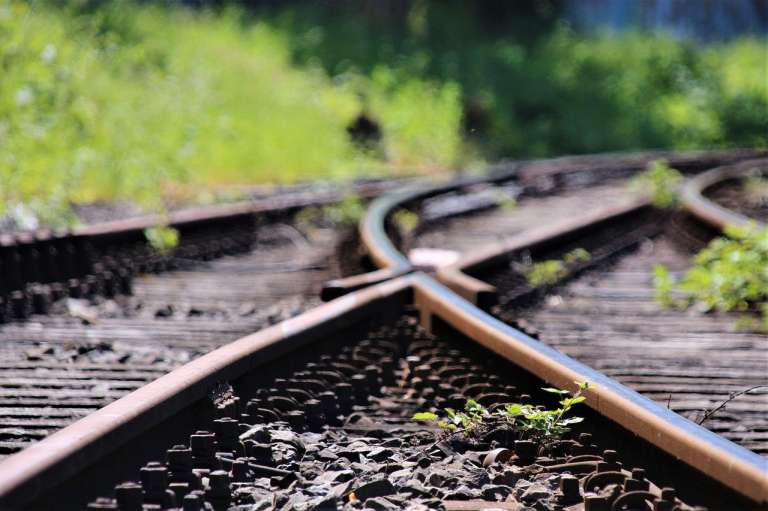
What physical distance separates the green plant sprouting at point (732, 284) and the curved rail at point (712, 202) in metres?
0.49

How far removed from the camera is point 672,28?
84.3 feet

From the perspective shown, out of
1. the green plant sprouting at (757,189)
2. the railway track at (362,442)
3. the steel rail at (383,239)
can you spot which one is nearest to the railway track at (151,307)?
the steel rail at (383,239)

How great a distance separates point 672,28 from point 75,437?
25.0m

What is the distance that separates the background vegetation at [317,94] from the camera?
8242mm

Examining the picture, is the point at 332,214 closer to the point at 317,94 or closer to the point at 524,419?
the point at 524,419

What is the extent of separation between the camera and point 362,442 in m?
2.97

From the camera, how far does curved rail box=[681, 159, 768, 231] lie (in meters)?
7.07

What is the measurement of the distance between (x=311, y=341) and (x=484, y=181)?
23.0 ft

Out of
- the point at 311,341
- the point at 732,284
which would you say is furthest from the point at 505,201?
the point at 311,341

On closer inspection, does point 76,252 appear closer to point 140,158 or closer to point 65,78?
point 65,78

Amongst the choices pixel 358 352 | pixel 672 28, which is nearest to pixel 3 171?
pixel 358 352

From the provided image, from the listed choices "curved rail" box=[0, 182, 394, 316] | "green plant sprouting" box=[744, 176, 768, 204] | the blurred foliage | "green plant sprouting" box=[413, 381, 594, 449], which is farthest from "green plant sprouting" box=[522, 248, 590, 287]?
the blurred foliage

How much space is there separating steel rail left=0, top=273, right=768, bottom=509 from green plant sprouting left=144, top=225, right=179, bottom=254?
99.8 inches

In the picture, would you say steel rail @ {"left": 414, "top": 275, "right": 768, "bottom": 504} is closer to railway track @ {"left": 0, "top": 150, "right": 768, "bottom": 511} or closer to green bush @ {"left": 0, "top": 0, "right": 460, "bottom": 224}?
railway track @ {"left": 0, "top": 150, "right": 768, "bottom": 511}
